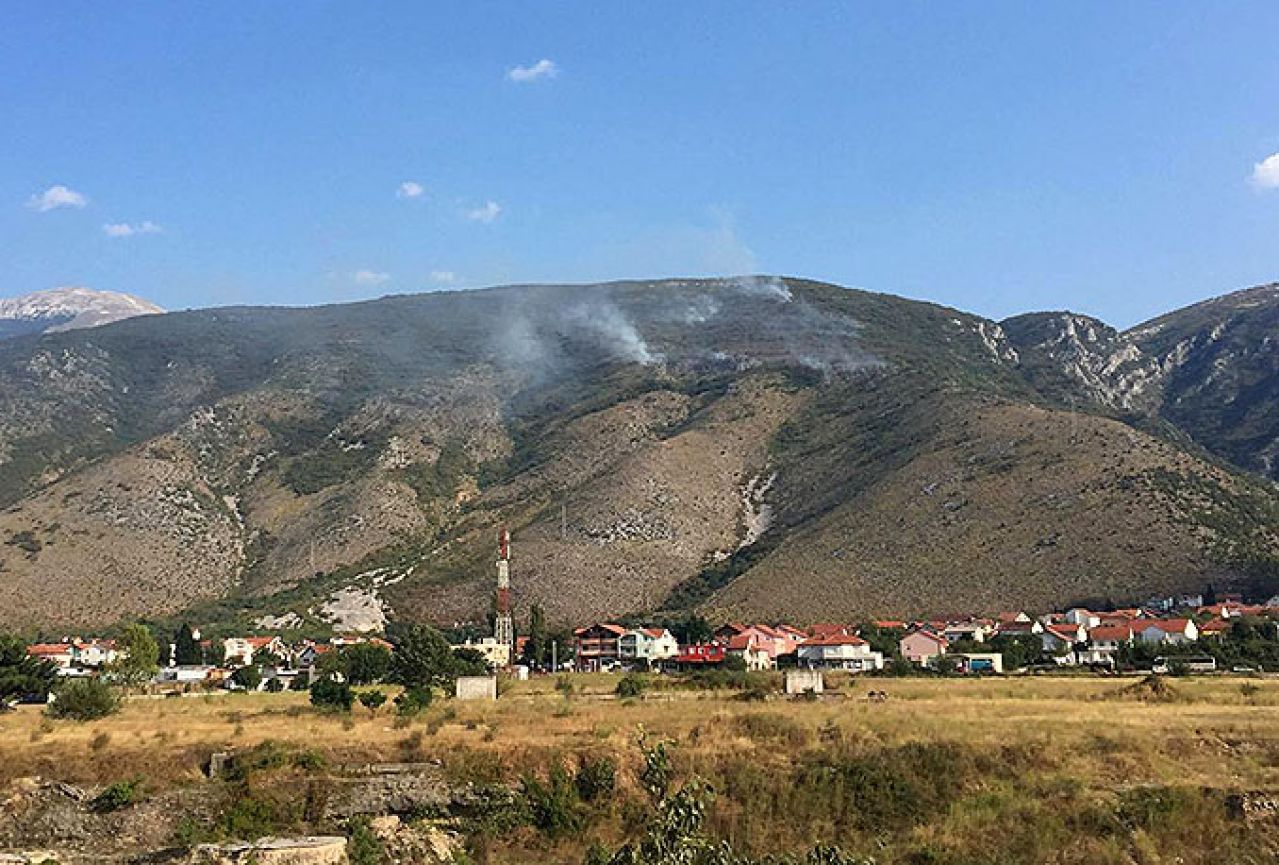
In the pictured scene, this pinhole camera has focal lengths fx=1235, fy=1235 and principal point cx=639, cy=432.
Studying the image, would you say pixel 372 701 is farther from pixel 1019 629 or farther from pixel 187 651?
pixel 1019 629

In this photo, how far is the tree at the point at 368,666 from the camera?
70.2 metres

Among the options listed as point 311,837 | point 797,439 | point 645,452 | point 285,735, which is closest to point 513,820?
point 311,837

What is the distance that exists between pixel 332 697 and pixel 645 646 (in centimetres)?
4314

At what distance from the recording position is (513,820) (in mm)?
28844

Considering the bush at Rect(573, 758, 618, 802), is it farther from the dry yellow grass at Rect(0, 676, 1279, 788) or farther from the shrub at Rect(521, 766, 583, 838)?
the dry yellow grass at Rect(0, 676, 1279, 788)

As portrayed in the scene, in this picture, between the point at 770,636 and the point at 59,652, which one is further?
the point at 59,652

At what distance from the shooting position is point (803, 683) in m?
48.4


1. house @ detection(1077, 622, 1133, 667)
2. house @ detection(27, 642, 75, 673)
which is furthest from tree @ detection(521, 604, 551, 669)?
house @ detection(1077, 622, 1133, 667)

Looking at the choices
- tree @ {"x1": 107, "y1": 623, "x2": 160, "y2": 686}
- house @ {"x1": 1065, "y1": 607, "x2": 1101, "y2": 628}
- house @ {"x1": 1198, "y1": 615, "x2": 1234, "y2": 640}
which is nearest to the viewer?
tree @ {"x1": 107, "y1": 623, "x2": 160, "y2": 686}

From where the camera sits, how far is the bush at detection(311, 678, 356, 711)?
4422 cm

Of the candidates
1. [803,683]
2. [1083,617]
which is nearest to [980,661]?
[1083,617]

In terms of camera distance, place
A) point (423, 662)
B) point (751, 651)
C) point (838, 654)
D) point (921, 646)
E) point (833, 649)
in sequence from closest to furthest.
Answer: point (423, 662)
point (838, 654)
point (833, 649)
point (751, 651)
point (921, 646)

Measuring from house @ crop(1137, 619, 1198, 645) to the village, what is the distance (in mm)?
91

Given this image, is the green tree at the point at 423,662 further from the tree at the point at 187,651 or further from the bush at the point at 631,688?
the tree at the point at 187,651
